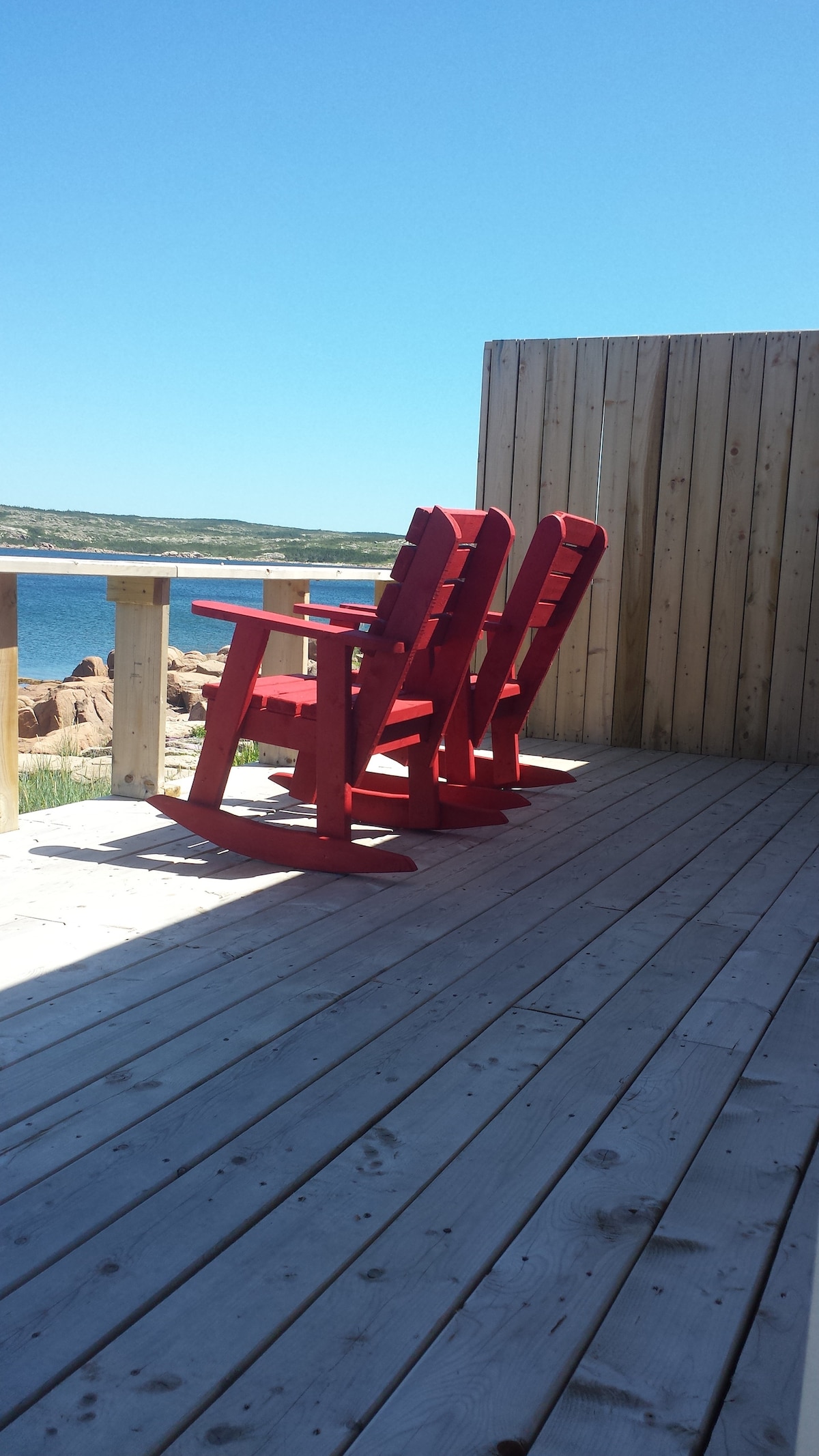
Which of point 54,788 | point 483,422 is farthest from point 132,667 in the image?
point 483,422

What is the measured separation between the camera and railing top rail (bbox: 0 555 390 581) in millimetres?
3021

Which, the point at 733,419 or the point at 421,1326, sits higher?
the point at 733,419

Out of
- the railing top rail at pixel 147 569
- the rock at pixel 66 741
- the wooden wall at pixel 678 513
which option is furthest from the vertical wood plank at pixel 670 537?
the rock at pixel 66 741

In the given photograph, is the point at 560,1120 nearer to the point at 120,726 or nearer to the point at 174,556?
the point at 120,726

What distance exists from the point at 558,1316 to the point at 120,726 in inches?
115

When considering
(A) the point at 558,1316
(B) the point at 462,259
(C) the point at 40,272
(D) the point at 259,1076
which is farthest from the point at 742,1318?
(C) the point at 40,272

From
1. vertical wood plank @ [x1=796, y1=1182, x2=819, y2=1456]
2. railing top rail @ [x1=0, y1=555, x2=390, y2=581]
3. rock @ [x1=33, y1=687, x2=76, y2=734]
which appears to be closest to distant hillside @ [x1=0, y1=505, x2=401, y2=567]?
rock @ [x1=33, y1=687, x2=76, y2=734]

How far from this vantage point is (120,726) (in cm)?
375

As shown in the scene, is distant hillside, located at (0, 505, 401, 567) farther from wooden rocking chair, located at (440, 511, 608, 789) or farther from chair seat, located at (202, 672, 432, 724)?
chair seat, located at (202, 672, 432, 724)

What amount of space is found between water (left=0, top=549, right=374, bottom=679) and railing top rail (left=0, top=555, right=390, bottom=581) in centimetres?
1591

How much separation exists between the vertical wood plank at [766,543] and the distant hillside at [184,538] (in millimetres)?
37074

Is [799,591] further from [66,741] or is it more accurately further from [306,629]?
[66,741]

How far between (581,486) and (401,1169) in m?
4.46

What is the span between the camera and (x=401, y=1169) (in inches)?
56.0
